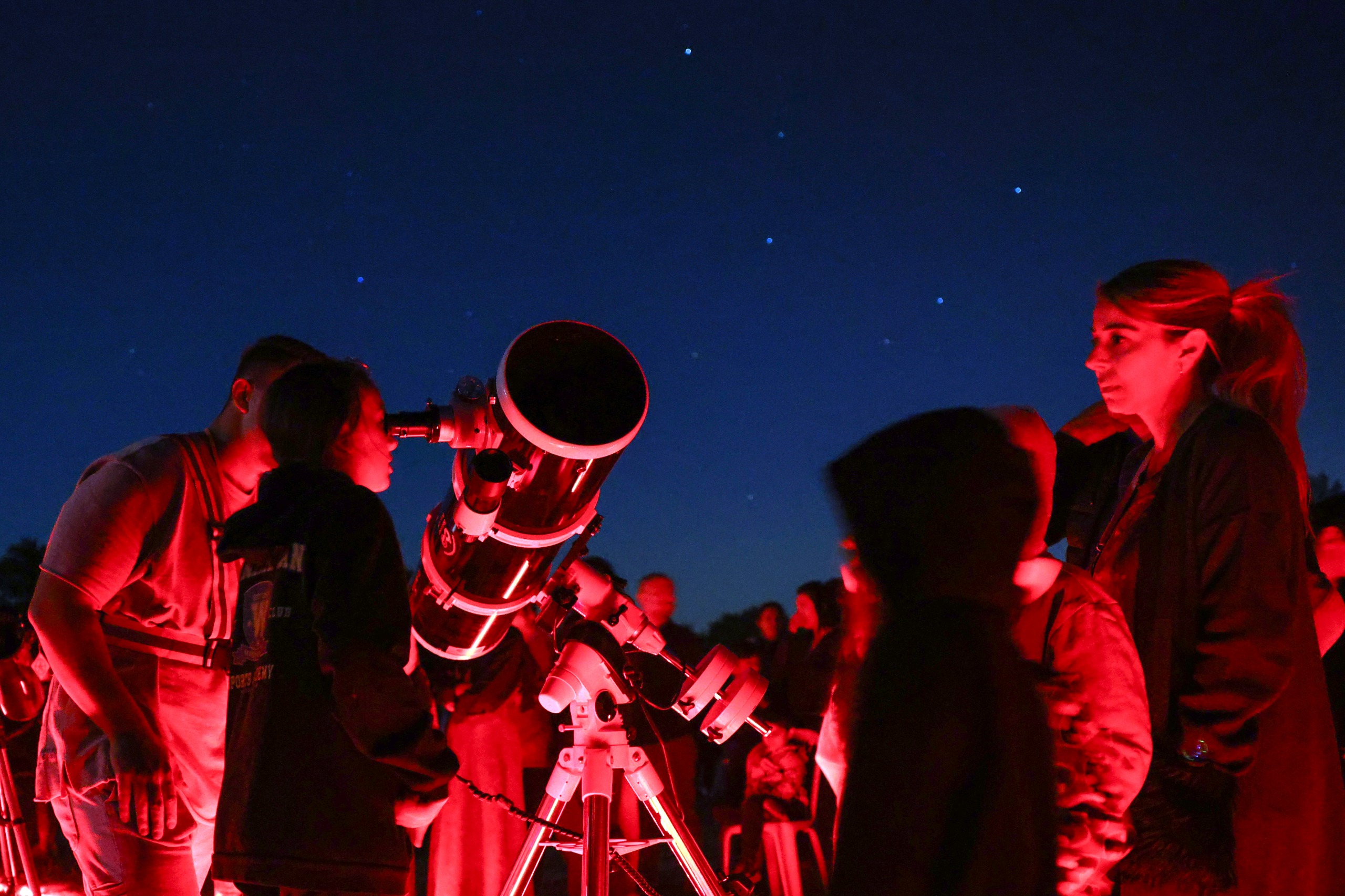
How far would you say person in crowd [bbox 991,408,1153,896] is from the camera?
161 centimetres

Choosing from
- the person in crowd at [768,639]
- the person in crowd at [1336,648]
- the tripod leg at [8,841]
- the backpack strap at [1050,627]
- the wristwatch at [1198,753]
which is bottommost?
the tripod leg at [8,841]

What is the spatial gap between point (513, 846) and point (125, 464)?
3.36 metres

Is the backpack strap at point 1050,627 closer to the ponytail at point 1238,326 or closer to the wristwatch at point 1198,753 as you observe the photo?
the wristwatch at point 1198,753

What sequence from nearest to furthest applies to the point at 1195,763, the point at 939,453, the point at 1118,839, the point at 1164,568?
the point at 939,453, the point at 1118,839, the point at 1195,763, the point at 1164,568

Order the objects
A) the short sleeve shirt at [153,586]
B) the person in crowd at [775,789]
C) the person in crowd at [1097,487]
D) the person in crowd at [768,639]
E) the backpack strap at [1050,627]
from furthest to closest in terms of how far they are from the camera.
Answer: the person in crowd at [768,639] → the person in crowd at [775,789] → the short sleeve shirt at [153,586] → the person in crowd at [1097,487] → the backpack strap at [1050,627]

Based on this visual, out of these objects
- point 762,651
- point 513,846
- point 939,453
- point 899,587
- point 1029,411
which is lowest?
point 513,846

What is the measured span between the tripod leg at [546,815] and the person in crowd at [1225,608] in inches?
61.1

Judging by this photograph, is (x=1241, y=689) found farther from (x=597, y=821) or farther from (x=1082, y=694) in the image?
(x=597, y=821)

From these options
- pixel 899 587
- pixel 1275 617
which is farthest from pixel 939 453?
pixel 1275 617

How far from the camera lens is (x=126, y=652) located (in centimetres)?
250

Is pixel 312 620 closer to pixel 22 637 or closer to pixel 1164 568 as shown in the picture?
pixel 1164 568

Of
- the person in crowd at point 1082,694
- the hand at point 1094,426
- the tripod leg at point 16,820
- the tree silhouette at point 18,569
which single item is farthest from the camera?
the tree silhouette at point 18,569

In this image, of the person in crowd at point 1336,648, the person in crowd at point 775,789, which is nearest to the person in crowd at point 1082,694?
the person in crowd at point 1336,648

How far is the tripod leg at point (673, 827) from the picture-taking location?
2809 mm
